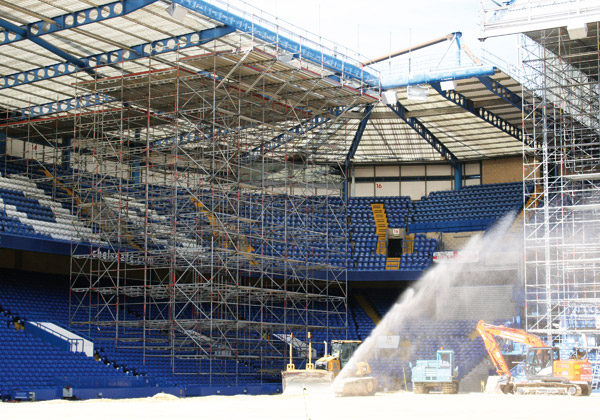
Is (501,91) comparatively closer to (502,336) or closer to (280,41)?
(280,41)

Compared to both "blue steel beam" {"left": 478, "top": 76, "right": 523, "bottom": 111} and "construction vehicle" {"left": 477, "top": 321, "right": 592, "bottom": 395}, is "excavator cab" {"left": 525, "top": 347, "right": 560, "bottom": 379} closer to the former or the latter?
"construction vehicle" {"left": 477, "top": 321, "right": 592, "bottom": 395}

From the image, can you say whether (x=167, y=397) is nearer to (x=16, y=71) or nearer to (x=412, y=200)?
(x=16, y=71)

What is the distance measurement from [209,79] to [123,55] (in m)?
3.83

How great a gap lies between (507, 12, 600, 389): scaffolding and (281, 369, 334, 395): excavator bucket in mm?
10479

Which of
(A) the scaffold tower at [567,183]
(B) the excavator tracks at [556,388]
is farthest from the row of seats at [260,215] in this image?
(B) the excavator tracks at [556,388]

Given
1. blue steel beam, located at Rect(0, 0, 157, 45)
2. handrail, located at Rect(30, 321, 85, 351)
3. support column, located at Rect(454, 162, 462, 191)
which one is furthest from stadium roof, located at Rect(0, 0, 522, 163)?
handrail, located at Rect(30, 321, 85, 351)

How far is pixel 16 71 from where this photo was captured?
40750mm

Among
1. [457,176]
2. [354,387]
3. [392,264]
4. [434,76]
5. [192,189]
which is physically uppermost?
[434,76]

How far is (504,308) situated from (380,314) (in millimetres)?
7069

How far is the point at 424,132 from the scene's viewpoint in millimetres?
53281

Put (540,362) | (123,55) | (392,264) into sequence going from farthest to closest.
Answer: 1. (392,264)
2. (123,55)
3. (540,362)

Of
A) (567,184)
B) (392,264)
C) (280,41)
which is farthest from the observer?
(392,264)

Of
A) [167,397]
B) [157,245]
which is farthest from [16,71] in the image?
[167,397]

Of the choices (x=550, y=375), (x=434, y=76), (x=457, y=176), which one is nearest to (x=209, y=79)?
(x=434, y=76)
